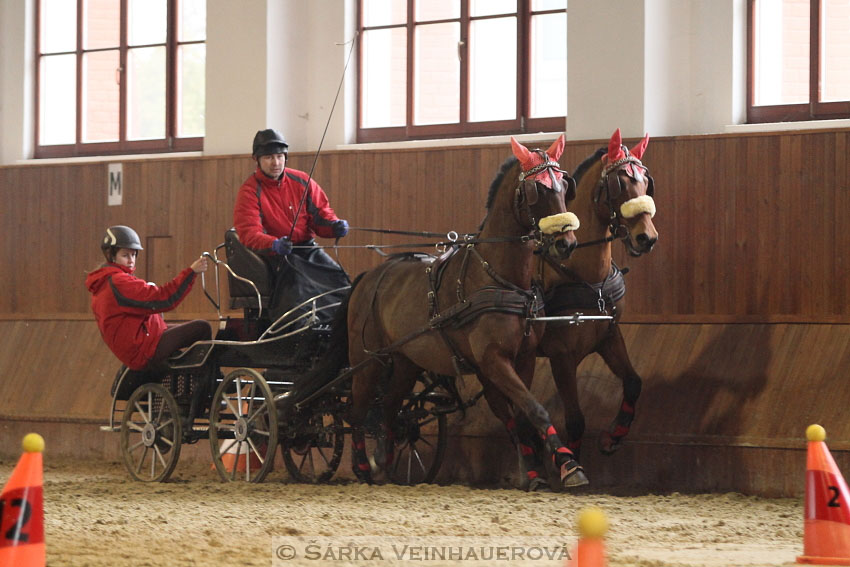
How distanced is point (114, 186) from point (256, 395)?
10.7ft

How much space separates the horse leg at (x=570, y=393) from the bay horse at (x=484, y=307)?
0.61ft

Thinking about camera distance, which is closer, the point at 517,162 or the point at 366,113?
the point at 517,162

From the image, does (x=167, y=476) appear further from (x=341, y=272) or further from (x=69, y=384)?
(x=69, y=384)

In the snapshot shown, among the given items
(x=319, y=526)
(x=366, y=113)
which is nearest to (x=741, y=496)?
(x=319, y=526)

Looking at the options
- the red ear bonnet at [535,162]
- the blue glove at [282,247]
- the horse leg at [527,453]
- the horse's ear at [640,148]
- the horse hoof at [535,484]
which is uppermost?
the horse's ear at [640,148]

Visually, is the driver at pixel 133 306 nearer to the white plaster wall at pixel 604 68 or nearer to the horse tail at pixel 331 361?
the horse tail at pixel 331 361

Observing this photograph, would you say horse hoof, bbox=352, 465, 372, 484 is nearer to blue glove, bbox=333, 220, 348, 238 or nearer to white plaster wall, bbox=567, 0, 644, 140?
blue glove, bbox=333, 220, 348, 238

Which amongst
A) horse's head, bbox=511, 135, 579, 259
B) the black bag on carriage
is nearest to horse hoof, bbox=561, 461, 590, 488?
horse's head, bbox=511, 135, 579, 259

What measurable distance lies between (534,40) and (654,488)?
3.35 m

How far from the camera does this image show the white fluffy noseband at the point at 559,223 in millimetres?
5855

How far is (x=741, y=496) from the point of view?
22.0 feet

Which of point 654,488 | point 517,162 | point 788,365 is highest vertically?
point 517,162

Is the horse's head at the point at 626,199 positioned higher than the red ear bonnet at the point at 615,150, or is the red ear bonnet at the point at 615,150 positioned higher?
the red ear bonnet at the point at 615,150

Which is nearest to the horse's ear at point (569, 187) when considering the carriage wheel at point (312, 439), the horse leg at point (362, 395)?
the horse leg at point (362, 395)
